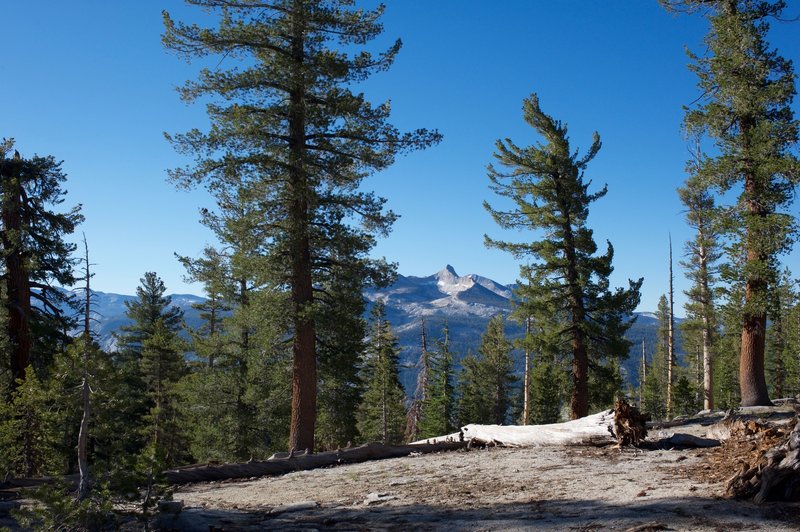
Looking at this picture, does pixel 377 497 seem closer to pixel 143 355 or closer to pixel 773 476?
pixel 773 476

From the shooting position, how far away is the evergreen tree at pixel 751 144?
48.6 ft

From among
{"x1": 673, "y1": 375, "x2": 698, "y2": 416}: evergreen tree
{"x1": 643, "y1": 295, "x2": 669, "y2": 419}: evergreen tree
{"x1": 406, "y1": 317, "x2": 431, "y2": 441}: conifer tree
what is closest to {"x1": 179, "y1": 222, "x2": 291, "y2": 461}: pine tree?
{"x1": 406, "y1": 317, "x2": 431, "y2": 441}: conifer tree

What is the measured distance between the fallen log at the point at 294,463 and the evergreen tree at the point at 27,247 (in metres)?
9.51

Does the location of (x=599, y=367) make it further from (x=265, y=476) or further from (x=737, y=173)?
(x=265, y=476)

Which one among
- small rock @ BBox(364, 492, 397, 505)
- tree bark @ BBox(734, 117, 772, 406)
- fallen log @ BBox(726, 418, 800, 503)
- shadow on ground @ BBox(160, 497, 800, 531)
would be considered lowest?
small rock @ BBox(364, 492, 397, 505)

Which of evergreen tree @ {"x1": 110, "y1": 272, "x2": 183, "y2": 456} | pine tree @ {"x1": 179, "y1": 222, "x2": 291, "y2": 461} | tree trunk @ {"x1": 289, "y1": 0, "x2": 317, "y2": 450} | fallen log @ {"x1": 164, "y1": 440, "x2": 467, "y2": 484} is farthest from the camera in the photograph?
evergreen tree @ {"x1": 110, "y1": 272, "x2": 183, "y2": 456}

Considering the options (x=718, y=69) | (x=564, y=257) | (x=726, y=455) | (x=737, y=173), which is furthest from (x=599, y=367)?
(x=726, y=455)

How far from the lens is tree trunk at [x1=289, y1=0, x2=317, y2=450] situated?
13.3 meters

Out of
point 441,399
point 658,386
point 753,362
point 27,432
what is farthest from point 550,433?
point 658,386

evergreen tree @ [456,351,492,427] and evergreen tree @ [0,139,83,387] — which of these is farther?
evergreen tree @ [456,351,492,427]

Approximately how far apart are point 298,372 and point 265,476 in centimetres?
330

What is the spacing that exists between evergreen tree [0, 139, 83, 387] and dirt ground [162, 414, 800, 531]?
1116cm

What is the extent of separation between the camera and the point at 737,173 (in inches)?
624

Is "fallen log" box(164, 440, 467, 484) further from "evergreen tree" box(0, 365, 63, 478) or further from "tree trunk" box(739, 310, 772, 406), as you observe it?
"tree trunk" box(739, 310, 772, 406)
